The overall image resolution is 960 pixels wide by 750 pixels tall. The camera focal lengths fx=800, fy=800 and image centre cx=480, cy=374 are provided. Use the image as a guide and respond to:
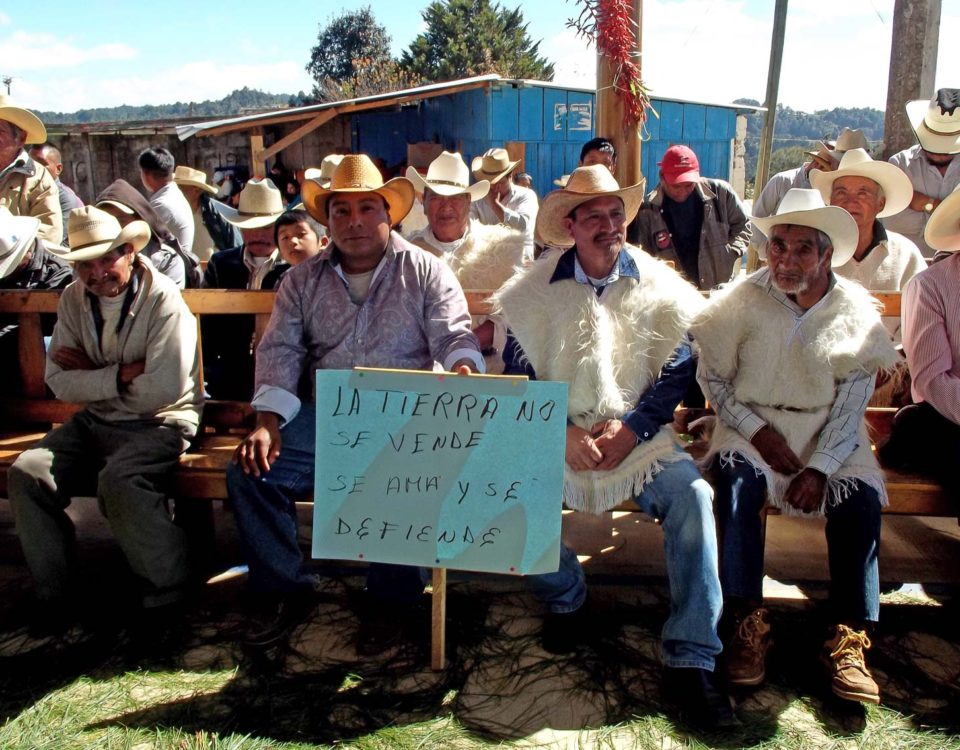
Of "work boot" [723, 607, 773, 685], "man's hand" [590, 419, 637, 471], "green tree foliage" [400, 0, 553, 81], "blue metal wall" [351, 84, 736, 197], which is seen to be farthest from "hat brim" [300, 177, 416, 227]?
"green tree foliage" [400, 0, 553, 81]

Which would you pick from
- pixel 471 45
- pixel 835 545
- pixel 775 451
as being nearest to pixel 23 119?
pixel 775 451

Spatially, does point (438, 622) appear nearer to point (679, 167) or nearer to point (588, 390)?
point (588, 390)

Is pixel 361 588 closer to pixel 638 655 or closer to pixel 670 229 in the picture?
pixel 638 655

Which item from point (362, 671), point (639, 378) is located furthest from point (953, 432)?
point (362, 671)

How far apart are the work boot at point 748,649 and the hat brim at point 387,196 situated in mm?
2277

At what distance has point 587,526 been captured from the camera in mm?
4395

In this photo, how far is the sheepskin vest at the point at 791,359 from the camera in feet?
10.6

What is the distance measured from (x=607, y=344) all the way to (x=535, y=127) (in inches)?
574

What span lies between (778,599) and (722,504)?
76cm

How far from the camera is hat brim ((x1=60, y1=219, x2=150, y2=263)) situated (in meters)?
3.40

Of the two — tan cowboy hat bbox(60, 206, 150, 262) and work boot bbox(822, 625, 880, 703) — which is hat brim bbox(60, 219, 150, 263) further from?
work boot bbox(822, 625, 880, 703)

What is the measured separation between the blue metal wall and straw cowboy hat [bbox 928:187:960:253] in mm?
12777

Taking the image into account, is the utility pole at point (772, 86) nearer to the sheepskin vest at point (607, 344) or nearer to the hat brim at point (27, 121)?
the sheepskin vest at point (607, 344)

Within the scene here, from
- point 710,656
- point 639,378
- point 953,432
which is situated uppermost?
point 639,378
